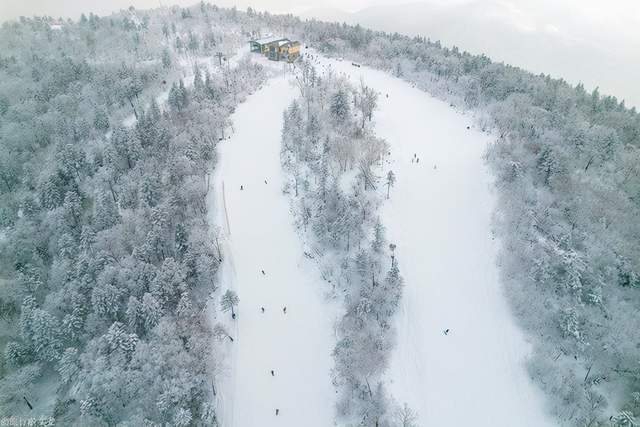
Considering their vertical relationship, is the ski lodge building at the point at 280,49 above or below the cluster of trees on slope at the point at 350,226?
above

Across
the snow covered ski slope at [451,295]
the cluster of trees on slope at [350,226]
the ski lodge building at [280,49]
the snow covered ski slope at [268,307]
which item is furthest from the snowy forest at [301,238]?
the ski lodge building at [280,49]

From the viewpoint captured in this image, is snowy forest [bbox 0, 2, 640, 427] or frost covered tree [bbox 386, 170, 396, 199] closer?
snowy forest [bbox 0, 2, 640, 427]

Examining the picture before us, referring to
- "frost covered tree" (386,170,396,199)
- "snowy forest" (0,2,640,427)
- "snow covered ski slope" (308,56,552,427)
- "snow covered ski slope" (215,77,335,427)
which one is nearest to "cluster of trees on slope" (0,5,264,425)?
"snowy forest" (0,2,640,427)

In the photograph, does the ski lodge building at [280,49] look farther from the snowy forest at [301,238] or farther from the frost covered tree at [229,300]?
the frost covered tree at [229,300]

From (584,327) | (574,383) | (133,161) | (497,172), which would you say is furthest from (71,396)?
(497,172)

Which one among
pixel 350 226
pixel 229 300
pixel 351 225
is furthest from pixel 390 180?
pixel 229 300

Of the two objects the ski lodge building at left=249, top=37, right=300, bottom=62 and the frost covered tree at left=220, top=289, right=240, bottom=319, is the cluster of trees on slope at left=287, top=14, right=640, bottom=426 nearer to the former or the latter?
the frost covered tree at left=220, top=289, right=240, bottom=319
